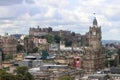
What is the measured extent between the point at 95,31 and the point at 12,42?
117 ft

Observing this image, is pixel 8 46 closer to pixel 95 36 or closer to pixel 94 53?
pixel 95 36

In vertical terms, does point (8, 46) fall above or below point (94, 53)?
above

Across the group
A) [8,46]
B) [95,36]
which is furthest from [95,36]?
[8,46]

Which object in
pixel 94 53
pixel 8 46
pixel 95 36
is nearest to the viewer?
pixel 94 53

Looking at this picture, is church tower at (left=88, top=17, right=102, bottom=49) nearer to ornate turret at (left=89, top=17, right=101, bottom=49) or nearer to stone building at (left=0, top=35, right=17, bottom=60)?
ornate turret at (left=89, top=17, right=101, bottom=49)

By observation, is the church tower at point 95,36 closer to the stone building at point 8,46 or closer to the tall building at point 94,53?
the tall building at point 94,53

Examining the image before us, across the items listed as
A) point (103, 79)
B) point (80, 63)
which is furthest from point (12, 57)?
point (103, 79)

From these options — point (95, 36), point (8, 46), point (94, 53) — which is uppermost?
point (95, 36)

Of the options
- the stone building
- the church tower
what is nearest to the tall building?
the church tower

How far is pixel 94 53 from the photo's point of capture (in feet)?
390

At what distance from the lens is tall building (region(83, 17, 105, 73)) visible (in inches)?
4564

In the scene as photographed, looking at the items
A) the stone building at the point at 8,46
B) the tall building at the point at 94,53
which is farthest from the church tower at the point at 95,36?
the stone building at the point at 8,46

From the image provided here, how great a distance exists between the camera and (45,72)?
97.4m

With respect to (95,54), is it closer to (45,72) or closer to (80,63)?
(80,63)
